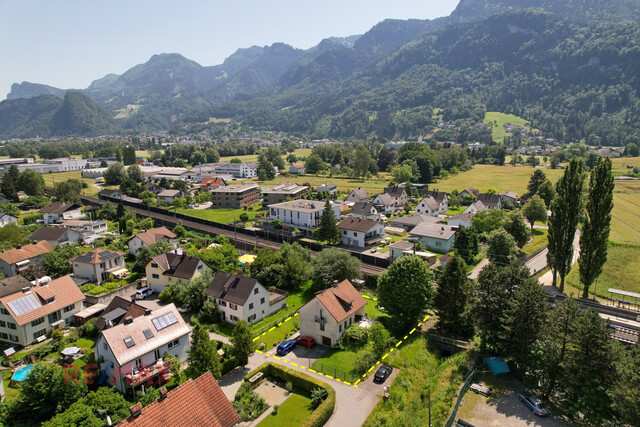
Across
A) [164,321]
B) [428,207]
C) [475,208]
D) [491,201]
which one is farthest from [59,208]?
[491,201]

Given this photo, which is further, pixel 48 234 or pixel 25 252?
pixel 48 234

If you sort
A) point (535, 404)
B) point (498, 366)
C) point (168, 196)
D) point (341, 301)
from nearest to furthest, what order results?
1. point (535, 404)
2. point (498, 366)
3. point (341, 301)
4. point (168, 196)

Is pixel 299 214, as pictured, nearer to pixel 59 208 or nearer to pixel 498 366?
pixel 498 366

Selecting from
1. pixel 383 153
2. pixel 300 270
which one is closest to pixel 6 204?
pixel 300 270

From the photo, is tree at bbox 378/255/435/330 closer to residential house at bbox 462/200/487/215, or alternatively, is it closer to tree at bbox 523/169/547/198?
residential house at bbox 462/200/487/215

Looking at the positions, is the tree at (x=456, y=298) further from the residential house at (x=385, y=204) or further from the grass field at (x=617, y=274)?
the residential house at (x=385, y=204)

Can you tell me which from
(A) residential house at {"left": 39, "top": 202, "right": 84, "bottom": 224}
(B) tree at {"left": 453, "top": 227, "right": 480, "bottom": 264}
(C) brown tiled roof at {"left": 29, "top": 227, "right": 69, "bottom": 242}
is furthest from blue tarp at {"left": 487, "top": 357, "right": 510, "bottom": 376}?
(A) residential house at {"left": 39, "top": 202, "right": 84, "bottom": 224}
